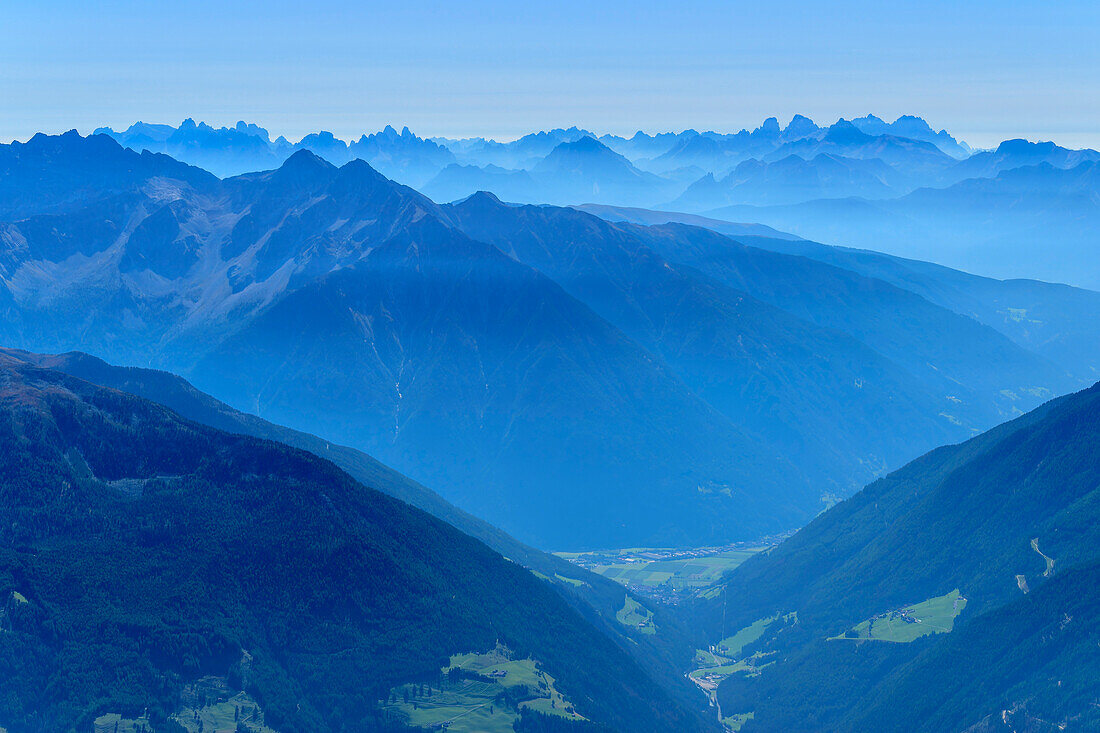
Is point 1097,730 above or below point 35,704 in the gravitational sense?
above

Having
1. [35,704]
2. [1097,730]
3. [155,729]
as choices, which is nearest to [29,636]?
[35,704]

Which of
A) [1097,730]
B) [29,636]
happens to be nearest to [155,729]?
[29,636]

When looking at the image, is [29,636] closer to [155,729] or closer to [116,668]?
[116,668]

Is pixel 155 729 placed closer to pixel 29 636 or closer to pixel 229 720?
pixel 229 720

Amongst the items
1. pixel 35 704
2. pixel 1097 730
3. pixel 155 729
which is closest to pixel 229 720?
pixel 155 729

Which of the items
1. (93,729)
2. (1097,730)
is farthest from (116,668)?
(1097,730)

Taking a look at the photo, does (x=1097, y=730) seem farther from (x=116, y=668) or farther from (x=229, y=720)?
(x=116, y=668)

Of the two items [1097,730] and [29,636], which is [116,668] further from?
[1097,730]

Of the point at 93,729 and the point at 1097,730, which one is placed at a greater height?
the point at 1097,730
